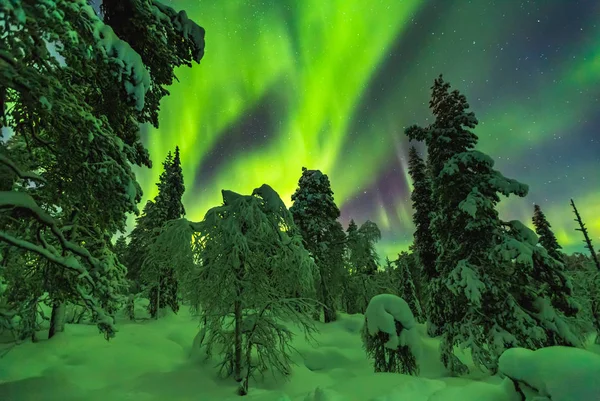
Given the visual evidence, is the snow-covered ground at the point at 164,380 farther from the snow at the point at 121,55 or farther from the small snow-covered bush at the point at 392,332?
the snow at the point at 121,55

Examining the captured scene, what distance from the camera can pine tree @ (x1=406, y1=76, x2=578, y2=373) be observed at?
9594mm

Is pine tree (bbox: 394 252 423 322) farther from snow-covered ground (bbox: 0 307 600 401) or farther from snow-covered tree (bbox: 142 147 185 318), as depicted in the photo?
snow-covered tree (bbox: 142 147 185 318)

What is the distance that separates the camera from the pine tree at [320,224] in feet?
70.1

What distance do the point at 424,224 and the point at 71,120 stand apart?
2120 centimetres

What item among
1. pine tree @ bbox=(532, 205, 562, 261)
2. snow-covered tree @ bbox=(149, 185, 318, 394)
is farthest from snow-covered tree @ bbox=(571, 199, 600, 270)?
snow-covered tree @ bbox=(149, 185, 318, 394)

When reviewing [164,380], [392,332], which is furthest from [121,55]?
[392,332]

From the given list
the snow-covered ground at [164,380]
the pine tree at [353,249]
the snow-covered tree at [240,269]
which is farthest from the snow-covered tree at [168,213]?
the snow-covered tree at [240,269]

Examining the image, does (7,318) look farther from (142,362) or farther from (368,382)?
(368,382)

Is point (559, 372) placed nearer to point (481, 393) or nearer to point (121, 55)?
point (481, 393)

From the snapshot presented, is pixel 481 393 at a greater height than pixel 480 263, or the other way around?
pixel 480 263

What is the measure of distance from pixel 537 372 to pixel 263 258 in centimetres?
640

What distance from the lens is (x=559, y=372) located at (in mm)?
2873

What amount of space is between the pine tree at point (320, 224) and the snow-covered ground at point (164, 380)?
839 cm

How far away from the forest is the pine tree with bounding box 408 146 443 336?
3.89 meters
